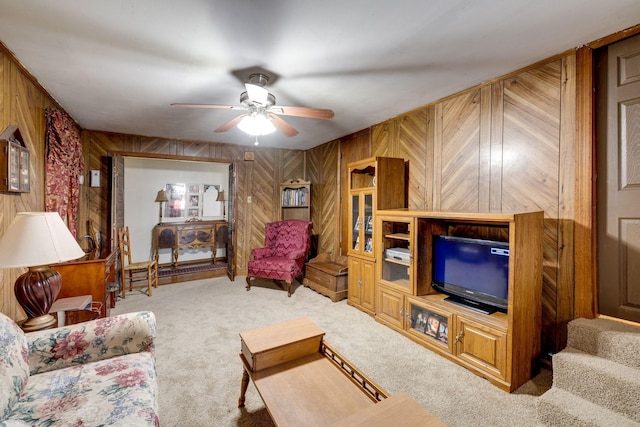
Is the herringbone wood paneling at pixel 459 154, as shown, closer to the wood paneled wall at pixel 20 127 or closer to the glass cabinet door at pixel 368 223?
the glass cabinet door at pixel 368 223

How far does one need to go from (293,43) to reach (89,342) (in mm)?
2207

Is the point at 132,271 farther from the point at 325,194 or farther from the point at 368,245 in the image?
the point at 368,245

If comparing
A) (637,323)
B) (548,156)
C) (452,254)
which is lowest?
(637,323)

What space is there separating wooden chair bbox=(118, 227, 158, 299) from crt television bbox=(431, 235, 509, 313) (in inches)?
154

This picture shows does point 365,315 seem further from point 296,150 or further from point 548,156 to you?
point 296,150

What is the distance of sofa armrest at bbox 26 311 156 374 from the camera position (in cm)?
157

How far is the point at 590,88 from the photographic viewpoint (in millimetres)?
1987

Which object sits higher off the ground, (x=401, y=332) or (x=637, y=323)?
(x=637, y=323)

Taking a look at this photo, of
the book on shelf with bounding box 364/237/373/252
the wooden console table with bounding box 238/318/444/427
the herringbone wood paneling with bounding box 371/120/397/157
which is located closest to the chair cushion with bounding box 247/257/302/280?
the book on shelf with bounding box 364/237/373/252

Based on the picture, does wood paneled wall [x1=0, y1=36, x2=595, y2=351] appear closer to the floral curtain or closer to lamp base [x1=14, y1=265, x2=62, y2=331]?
the floral curtain

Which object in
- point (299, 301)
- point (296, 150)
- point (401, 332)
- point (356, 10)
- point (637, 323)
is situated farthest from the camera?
point (296, 150)

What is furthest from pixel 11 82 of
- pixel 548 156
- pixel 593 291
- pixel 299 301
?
pixel 593 291

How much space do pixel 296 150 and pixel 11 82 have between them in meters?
3.97

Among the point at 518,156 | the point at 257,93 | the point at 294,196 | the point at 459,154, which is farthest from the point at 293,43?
the point at 294,196
